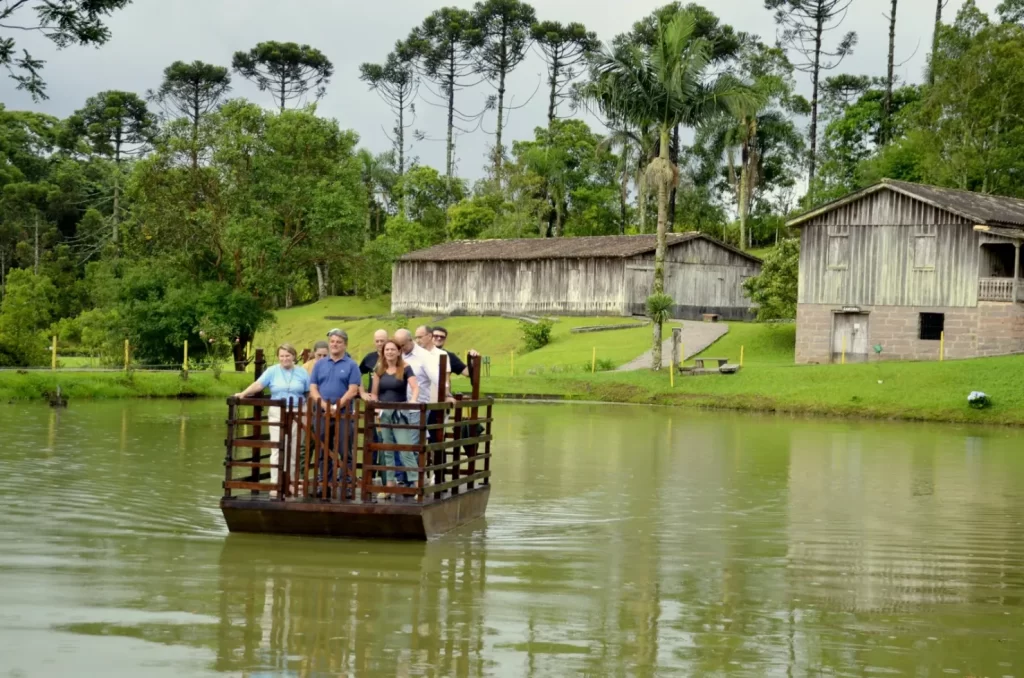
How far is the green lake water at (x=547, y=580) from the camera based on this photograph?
1029 centimetres

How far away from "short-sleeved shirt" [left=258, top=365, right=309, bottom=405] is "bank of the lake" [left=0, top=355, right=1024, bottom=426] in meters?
26.1

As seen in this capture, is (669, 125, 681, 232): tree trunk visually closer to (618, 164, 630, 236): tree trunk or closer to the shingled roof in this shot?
(618, 164, 630, 236): tree trunk

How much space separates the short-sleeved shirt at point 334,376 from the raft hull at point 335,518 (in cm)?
118

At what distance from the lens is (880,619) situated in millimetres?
11797

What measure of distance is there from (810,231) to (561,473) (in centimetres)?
3491

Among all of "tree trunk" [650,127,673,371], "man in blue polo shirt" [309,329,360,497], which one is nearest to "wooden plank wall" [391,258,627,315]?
"tree trunk" [650,127,673,371]

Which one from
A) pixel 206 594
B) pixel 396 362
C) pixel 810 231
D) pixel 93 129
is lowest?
Result: pixel 206 594

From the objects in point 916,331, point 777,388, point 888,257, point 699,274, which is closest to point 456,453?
point 777,388

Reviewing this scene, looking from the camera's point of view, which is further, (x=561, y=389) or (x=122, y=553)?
(x=561, y=389)

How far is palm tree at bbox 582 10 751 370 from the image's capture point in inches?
1996

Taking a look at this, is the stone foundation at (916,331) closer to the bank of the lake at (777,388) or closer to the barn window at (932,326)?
the barn window at (932,326)

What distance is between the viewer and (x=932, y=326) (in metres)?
52.7

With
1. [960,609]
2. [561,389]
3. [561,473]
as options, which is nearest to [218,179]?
[561,389]

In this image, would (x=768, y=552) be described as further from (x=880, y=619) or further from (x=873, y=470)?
(x=873, y=470)
